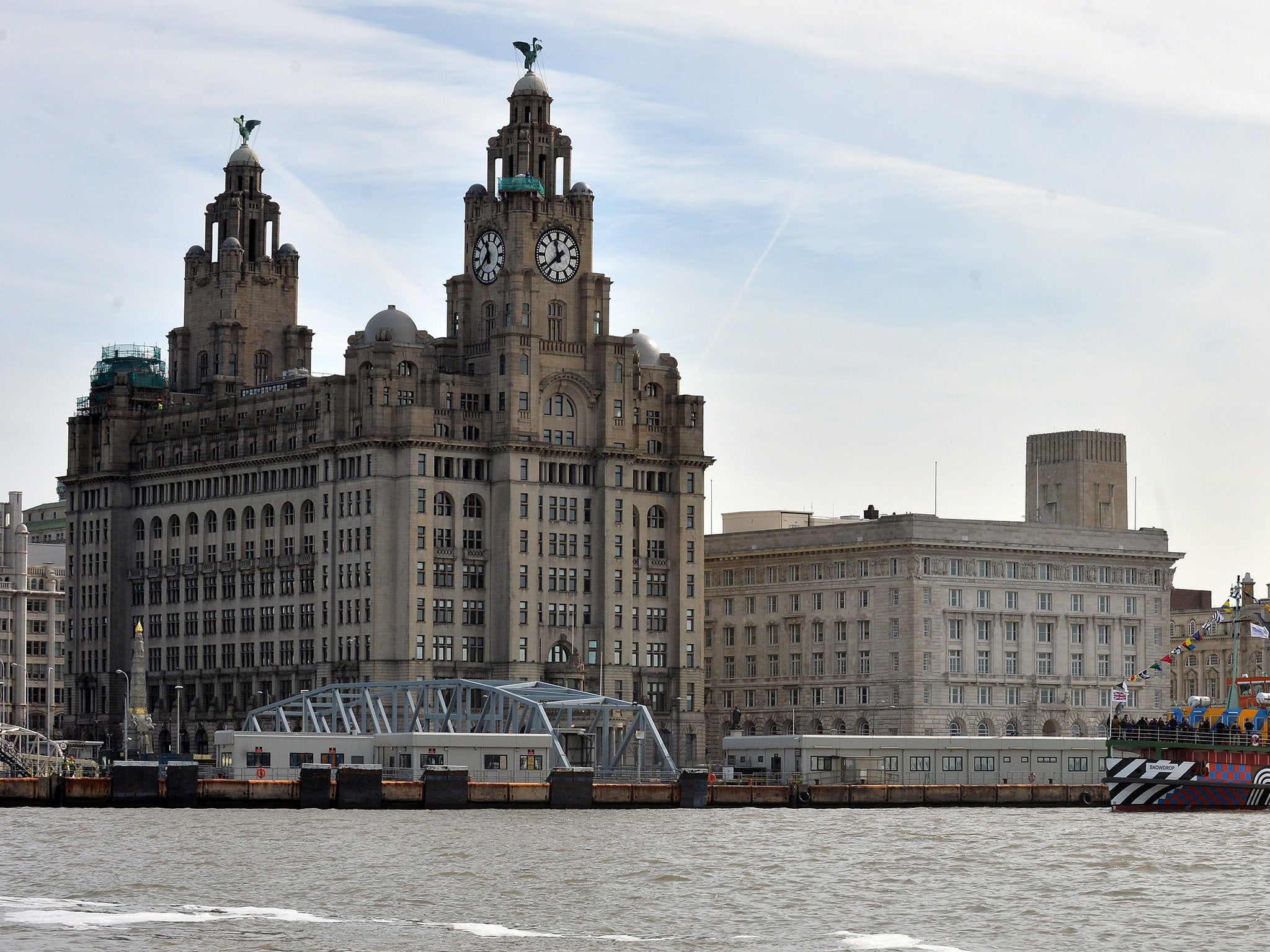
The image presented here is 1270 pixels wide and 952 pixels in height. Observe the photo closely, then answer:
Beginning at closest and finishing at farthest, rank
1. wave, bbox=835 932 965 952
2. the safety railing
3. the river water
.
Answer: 1. wave, bbox=835 932 965 952
2. the river water
3. the safety railing

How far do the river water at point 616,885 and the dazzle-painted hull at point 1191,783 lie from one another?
40.7ft

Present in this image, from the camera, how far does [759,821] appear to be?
6388 inches

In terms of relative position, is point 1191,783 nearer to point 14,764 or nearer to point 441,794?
point 441,794

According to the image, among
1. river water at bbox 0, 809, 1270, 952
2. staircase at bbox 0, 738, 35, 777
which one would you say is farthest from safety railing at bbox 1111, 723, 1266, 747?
staircase at bbox 0, 738, 35, 777

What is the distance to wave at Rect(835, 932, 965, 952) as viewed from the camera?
90062mm

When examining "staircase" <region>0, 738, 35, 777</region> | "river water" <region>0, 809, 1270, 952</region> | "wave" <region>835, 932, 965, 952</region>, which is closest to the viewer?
"wave" <region>835, 932, 965, 952</region>

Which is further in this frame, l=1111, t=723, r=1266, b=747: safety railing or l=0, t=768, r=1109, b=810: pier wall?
l=1111, t=723, r=1266, b=747: safety railing

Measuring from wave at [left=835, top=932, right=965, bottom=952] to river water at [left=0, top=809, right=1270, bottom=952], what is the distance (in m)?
0.17

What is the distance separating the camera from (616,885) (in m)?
111

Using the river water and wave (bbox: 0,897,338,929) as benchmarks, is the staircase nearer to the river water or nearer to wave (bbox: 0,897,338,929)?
the river water

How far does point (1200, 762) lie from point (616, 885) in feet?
228

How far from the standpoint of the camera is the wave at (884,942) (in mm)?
90062

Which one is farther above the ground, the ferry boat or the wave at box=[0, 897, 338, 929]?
the ferry boat

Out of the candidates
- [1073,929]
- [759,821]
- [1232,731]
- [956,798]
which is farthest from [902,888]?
[956,798]
